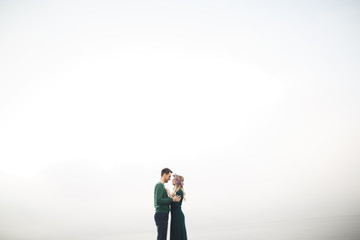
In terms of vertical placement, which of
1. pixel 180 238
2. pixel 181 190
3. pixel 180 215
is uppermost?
pixel 181 190

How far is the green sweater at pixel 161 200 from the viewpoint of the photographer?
19.3ft

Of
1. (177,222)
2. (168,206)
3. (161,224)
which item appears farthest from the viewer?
(177,222)

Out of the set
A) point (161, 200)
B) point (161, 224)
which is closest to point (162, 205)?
point (161, 200)

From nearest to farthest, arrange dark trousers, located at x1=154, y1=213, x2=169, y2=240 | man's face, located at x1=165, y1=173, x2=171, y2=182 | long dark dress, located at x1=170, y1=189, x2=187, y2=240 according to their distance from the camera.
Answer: dark trousers, located at x1=154, y1=213, x2=169, y2=240, man's face, located at x1=165, y1=173, x2=171, y2=182, long dark dress, located at x1=170, y1=189, x2=187, y2=240

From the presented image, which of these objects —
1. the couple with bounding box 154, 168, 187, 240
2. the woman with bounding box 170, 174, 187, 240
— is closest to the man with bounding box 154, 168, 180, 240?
the couple with bounding box 154, 168, 187, 240

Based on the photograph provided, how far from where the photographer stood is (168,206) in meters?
6.11

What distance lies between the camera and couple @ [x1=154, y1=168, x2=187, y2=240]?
5855 millimetres

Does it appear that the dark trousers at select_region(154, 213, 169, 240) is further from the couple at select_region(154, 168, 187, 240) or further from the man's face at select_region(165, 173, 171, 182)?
the man's face at select_region(165, 173, 171, 182)

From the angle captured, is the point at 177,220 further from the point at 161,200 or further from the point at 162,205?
the point at 161,200

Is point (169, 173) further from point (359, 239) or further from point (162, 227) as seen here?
point (359, 239)

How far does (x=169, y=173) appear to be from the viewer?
6.24m

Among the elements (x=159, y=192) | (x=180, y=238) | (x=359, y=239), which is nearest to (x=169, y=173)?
(x=159, y=192)

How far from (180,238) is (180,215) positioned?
55 cm

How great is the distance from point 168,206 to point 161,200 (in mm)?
370
